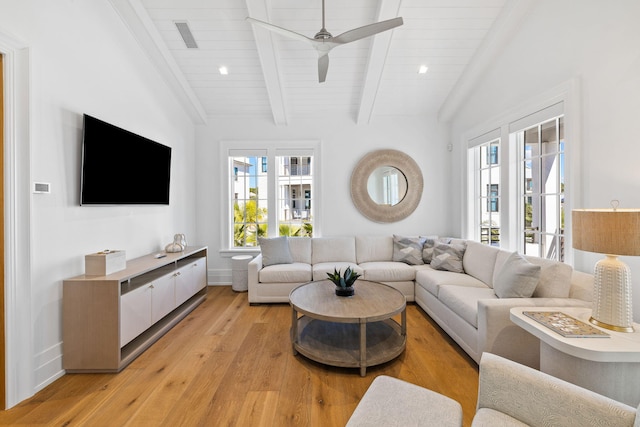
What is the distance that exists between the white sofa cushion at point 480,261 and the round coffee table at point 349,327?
1141mm

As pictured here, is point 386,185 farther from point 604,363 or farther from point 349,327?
point 604,363

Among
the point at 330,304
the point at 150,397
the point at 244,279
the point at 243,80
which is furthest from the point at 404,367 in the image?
the point at 243,80

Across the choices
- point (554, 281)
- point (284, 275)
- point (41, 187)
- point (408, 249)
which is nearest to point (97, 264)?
point (41, 187)

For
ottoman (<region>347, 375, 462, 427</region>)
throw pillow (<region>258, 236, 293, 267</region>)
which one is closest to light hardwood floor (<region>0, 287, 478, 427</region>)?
ottoman (<region>347, 375, 462, 427</region>)

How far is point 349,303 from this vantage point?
98.5 inches

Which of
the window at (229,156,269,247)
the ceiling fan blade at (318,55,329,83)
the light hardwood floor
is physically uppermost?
the ceiling fan blade at (318,55,329,83)

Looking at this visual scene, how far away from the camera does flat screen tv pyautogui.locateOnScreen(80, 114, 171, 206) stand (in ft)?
8.27

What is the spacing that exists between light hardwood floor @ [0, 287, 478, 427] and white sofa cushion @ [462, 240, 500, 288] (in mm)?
805

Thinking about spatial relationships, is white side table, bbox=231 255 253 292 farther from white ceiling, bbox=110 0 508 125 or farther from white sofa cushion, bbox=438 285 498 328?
white sofa cushion, bbox=438 285 498 328

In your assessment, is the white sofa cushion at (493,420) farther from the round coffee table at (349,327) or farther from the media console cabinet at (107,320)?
A: the media console cabinet at (107,320)

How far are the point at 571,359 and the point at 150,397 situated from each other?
2611 mm

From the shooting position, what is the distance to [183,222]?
4.36 m

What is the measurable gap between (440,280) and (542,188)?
1412 mm

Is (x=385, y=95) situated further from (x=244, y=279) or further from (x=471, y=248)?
(x=244, y=279)
